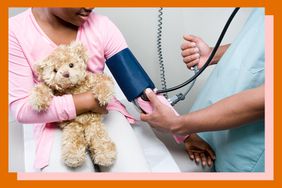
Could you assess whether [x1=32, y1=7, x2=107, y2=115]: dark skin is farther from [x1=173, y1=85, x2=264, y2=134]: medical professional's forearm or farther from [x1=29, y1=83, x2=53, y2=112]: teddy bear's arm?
[x1=173, y1=85, x2=264, y2=134]: medical professional's forearm

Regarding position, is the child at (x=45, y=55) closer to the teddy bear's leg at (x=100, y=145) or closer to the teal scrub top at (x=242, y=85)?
the teddy bear's leg at (x=100, y=145)

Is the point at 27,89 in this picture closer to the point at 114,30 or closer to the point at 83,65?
the point at 83,65

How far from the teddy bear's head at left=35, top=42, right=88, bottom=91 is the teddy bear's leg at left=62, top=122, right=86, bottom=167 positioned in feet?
0.39

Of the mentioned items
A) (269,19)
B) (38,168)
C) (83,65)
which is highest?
(269,19)

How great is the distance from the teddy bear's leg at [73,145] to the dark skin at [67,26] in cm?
5

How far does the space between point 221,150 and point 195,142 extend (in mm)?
112

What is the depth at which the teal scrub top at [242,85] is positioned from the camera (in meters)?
1.00

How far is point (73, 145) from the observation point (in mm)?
1012

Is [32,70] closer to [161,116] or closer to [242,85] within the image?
[161,116]

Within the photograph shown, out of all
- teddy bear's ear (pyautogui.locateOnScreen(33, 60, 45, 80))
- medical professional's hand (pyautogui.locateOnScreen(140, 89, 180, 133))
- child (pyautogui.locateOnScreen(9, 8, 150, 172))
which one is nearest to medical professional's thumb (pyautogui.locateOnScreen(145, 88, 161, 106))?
medical professional's hand (pyautogui.locateOnScreen(140, 89, 180, 133))

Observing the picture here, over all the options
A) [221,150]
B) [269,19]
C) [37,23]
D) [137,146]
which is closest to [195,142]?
[221,150]

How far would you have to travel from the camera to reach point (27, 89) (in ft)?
3.44

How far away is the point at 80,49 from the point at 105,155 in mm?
305

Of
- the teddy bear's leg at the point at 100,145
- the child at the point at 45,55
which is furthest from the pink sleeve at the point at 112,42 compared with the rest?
the teddy bear's leg at the point at 100,145
